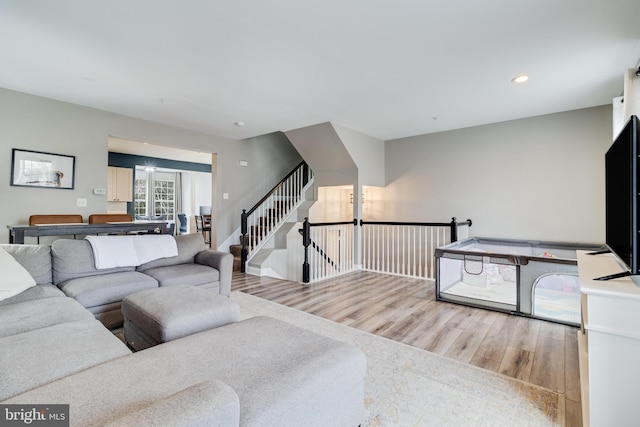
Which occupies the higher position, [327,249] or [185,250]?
[185,250]

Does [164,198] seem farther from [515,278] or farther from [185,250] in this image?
[515,278]

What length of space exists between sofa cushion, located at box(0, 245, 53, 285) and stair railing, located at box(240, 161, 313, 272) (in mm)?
2902

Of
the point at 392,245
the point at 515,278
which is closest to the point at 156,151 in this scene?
the point at 392,245

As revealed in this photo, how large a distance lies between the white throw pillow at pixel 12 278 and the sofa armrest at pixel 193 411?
206 centimetres

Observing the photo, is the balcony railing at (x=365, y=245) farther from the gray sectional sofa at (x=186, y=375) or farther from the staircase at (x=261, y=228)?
the gray sectional sofa at (x=186, y=375)

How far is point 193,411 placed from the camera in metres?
0.74

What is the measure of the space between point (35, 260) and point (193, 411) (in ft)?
9.11

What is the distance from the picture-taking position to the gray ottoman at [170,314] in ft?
5.78

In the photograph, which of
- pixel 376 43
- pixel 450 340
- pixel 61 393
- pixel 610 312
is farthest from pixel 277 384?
pixel 376 43

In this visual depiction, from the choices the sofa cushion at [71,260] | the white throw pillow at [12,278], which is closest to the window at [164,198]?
the sofa cushion at [71,260]

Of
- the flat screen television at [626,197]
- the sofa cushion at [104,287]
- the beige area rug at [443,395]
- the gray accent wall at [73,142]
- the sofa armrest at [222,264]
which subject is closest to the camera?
the flat screen television at [626,197]

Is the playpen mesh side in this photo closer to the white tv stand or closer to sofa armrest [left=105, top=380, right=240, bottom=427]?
the white tv stand

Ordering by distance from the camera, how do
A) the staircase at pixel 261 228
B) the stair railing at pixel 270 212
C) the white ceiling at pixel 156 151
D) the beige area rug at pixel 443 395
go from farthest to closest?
the white ceiling at pixel 156 151
the staircase at pixel 261 228
the stair railing at pixel 270 212
the beige area rug at pixel 443 395

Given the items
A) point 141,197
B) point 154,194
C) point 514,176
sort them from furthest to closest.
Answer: point 154,194 < point 141,197 < point 514,176
